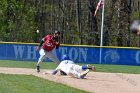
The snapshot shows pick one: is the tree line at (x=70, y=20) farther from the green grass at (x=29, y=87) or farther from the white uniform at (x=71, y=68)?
the green grass at (x=29, y=87)

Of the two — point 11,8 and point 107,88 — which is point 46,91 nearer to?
point 107,88

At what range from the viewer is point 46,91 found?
35.9 feet

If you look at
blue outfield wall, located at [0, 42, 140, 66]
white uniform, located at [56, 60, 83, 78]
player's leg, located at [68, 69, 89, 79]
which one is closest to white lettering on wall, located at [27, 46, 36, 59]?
blue outfield wall, located at [0, 42, 140, 66]

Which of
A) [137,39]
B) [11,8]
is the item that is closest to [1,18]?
[11,8]

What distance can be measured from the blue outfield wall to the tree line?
74.0ft

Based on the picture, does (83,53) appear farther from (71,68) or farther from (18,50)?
(71,68)

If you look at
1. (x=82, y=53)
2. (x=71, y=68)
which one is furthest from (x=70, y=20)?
(x=71, y=68)

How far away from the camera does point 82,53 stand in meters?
28.8

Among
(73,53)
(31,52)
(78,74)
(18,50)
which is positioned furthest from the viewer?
(73,53)

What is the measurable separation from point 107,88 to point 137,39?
44.4m

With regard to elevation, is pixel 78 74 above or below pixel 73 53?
above

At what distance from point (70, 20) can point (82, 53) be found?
31.1 metres

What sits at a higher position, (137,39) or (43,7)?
(43,7)

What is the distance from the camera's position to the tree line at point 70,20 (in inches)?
2132
